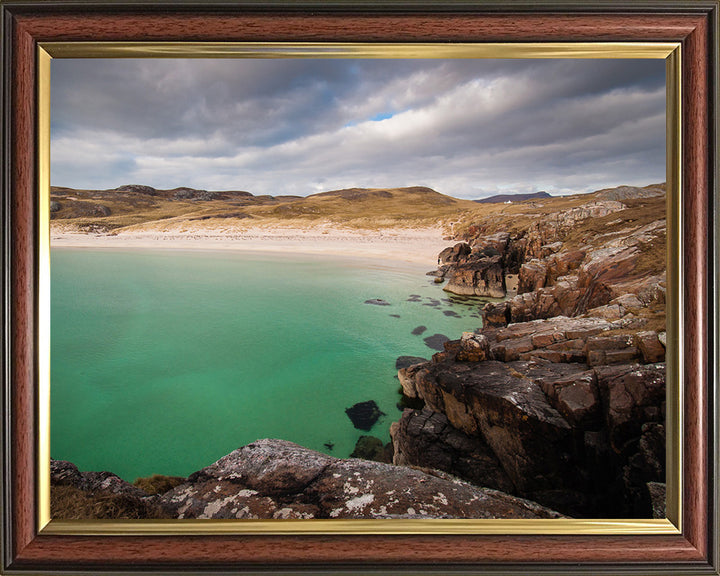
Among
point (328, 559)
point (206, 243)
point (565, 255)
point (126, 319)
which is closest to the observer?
point (328, 559)

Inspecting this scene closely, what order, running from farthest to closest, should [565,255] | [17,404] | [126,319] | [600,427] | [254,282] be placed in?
[254,282]
[565,255]
[126,319]
[600,427]
[17,404]

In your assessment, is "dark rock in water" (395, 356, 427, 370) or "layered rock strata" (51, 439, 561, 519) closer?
"layered rock strata" (51, 439, 561, 519)

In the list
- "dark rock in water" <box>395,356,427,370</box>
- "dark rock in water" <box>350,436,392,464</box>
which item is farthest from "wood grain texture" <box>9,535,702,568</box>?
"dark rock in water" <box>395,356,427,370</box>

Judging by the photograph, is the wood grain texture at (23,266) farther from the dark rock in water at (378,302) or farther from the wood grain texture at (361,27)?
the dark rock in water at (378,302)

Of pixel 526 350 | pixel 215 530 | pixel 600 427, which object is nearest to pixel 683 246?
pixel 600 427

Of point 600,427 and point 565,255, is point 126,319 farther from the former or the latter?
point 565,255

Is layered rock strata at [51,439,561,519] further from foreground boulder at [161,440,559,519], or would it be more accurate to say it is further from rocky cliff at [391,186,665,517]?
rocky cliff at [391,186,665,517]
